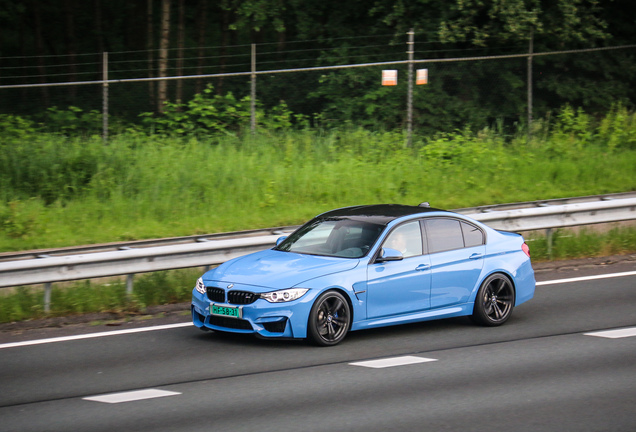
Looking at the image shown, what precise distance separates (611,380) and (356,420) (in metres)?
2.45

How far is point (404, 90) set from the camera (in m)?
20.9

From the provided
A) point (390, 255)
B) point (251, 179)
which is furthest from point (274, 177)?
point (390, 255)

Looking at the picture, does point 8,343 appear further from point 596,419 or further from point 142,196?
point 142,196

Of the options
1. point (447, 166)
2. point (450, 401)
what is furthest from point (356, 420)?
point (447, 166)

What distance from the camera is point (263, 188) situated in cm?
1758

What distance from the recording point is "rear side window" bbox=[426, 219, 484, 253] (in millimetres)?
9547

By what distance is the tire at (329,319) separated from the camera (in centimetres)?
843

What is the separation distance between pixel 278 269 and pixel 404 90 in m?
12.9

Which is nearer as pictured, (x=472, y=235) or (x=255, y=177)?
(x=472, y=235)

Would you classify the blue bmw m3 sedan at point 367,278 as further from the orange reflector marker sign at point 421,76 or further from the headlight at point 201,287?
the orange reflector marker sign at point 421,76

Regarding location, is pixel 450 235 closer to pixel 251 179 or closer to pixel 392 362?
pixel 392 362

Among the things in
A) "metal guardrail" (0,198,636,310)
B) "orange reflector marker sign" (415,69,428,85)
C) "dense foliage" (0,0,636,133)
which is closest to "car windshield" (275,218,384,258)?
"metal guardrail" (0,198,636,310)

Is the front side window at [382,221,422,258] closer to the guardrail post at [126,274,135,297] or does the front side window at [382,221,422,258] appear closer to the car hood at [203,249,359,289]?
the car hood at [203,249,359,289]

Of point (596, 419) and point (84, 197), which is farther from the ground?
point (84, 197)
